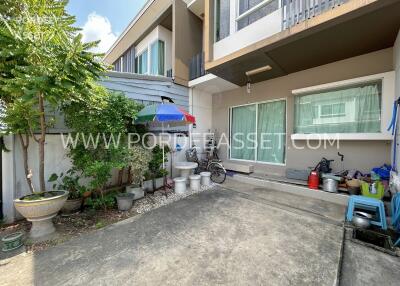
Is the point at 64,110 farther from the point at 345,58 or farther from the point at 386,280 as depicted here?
the point at 345,58

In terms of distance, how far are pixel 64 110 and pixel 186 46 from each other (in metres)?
4.76

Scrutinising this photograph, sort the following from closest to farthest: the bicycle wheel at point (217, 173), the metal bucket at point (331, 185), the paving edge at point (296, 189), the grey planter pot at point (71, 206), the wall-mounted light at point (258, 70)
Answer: the grey planter pot at point (71, 206)
the paving edge at point (296, 189)
the metal bucket at point (331, 185)
the wall-mounted light at point (258, 70)
the bicycle wheel at point (217, 173)

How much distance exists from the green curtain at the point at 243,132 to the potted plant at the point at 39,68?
488cm

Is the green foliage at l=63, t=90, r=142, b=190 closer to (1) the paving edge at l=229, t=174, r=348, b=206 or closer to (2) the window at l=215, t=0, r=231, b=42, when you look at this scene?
(2) the window at l=215, t=0, r=231, b=42

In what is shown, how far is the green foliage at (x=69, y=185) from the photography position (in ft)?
11.7

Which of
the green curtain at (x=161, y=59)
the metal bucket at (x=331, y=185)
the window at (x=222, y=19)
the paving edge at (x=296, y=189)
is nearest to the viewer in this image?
the paving edge at (x=296, y=189)

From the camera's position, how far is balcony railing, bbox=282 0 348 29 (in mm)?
3053

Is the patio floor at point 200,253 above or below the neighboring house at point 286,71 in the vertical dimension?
below

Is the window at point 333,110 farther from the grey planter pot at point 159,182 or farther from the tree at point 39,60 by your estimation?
the tree at point 39,60

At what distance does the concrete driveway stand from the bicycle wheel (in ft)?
7.30

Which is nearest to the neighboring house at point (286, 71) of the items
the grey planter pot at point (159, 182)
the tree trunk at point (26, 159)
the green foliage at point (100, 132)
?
the grey planter pot at point (159, 182)

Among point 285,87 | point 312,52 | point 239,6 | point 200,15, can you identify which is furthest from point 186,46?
point 312,52

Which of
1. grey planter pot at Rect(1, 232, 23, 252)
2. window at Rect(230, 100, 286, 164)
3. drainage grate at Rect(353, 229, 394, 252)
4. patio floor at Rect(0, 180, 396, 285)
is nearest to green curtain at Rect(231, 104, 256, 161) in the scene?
window at Rect(230, 100, 286, 164)

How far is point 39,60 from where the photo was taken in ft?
8.05
